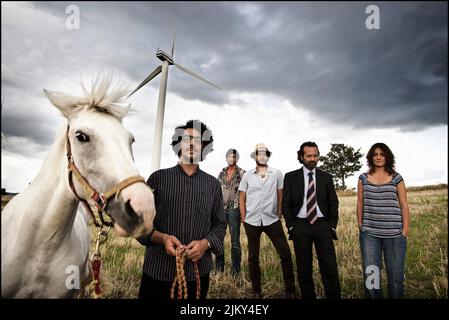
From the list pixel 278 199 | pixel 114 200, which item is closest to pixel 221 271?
pixel 278 199

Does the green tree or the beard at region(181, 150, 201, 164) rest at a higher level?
the green tree

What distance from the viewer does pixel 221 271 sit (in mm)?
5914

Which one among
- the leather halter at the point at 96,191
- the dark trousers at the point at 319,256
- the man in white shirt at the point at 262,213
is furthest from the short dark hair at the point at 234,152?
the leather halter at the point at 96,191

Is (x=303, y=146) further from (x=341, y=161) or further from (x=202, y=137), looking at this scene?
(x=341, y=161)

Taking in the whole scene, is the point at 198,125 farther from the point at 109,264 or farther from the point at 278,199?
the point at 109,264

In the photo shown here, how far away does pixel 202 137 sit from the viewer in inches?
115

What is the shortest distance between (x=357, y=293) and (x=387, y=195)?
1.84 metres

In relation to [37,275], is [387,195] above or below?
above

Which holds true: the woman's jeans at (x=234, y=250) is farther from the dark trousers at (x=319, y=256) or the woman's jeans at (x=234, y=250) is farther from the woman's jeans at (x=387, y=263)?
the woman's jeans at (x=387, y=263)

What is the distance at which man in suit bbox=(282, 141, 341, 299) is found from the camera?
438 cm

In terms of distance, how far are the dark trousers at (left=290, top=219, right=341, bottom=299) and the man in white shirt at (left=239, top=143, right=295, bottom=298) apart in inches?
20.4

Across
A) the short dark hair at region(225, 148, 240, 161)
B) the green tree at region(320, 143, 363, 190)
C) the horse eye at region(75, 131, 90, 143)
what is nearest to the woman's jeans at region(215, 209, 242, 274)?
the short dark hair at region(225, 148, 240, 161)

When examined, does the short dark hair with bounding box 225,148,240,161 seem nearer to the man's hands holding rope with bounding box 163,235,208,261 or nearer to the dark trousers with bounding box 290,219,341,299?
the dark trousers with bounding box 290,219,341,299

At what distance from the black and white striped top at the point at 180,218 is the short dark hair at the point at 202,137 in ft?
0.75
